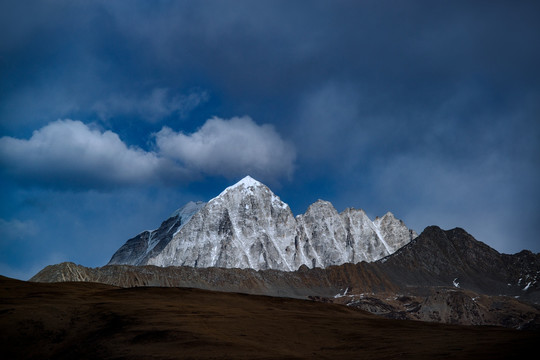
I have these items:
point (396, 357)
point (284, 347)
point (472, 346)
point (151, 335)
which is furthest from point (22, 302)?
point (472, 346)

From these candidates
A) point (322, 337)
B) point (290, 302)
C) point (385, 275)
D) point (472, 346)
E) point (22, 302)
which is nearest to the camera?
point (472, 346)

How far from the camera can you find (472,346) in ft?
83.6

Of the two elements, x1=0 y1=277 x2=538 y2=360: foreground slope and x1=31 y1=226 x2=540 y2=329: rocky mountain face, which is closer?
x1=0 y1=277 x2=538 y2=360: foreground slope

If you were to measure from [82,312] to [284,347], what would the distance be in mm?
16472

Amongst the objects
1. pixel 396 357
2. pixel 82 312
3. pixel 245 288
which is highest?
pixel 245 288

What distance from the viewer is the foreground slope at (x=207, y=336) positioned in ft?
83.3

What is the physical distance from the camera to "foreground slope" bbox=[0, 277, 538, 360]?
999 inches

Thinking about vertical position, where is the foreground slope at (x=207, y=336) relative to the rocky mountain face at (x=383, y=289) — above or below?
below

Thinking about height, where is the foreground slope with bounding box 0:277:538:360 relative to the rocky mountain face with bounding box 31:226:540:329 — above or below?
below

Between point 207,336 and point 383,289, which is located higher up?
point 383,289

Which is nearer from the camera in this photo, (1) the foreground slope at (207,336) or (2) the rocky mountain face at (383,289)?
(1) the foreground slope at (207,336)

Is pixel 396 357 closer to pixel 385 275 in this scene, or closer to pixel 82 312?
pixel 82 312

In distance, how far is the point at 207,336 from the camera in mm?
28844

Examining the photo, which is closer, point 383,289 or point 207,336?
point 207,336
